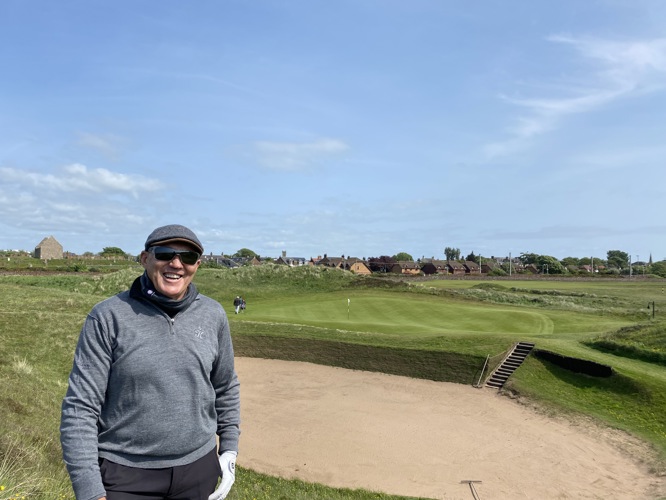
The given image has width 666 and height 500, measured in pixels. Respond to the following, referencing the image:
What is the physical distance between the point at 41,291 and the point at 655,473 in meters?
35.8

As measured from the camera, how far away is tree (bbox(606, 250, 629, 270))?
183 meters

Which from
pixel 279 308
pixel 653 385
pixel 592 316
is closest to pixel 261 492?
pixel 653 385

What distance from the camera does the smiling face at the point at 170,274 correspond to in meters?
3.79

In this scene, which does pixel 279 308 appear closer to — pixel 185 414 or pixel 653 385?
pixel 653 385

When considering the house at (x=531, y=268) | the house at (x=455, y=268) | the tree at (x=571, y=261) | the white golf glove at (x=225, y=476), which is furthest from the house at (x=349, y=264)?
the white golf glove at (x=225, y=476)

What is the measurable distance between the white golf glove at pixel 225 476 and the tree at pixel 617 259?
203981mm

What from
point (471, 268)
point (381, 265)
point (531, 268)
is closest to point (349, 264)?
point (381, 265)

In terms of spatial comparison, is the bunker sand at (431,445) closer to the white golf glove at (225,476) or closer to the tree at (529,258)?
the white golf glove at (225,476)

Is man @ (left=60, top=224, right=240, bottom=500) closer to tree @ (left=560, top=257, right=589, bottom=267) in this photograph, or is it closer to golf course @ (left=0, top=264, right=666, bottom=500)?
golf course @ (left=0, top=264, right=666, bottom=500)

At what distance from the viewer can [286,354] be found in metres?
25.1

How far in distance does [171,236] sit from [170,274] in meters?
0.30

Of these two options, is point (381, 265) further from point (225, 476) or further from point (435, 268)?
point (225, 476)

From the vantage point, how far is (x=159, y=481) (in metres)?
3.67

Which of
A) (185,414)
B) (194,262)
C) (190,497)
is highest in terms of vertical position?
(194,262)
